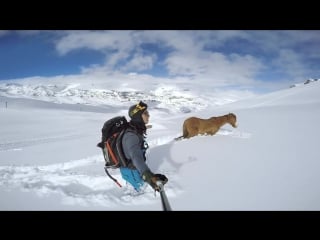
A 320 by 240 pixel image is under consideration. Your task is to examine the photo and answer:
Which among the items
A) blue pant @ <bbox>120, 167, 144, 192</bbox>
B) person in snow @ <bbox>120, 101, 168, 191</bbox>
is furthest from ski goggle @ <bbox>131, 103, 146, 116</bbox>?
blue pant @ <bbox>120, 167, 144, 192</bbox>

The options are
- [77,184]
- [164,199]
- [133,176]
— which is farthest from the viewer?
[77,184]

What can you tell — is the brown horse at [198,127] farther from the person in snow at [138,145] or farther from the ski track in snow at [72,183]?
the person in snow at [138,145]

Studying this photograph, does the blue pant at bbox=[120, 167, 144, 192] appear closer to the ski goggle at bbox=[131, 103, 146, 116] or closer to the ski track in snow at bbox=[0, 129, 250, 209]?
the ski track in snow at bbox=[0, 129, 250, 209]

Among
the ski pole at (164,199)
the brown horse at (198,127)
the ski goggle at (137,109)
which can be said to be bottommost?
the ski pole at (164,199)

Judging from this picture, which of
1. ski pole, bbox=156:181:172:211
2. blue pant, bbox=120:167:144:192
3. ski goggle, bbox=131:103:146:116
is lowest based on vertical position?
ski pole, bbox=156:181:172:211

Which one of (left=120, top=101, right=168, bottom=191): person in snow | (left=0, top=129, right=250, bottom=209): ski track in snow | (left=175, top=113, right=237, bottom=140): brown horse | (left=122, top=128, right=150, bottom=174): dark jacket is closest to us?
(left=120, top=101, right=168, bottom=191): person in snow

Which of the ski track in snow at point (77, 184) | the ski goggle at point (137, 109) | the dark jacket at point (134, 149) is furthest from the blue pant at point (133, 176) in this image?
the ski goggle at point (137, 109)

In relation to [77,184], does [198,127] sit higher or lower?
higher

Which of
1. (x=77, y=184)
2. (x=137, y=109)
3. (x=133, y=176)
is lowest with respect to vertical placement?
(x=133, y=176)

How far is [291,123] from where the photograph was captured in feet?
26.8

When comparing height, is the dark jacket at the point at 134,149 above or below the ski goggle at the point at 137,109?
below

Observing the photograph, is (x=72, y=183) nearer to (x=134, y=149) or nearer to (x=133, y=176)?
(x=133, y=176)

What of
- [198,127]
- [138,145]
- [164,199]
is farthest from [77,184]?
[198,127]

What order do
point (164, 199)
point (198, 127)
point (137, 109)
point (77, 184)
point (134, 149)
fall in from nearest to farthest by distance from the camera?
point (164, 199)
point (134, 149)
point (137, 109)
point (77, 184)
point (198, 127)
